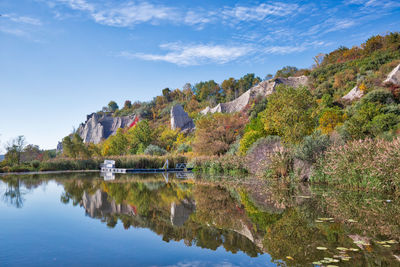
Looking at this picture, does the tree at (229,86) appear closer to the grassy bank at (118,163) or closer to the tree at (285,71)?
the tree at (285,71)

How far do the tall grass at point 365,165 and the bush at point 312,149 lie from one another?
43 cm

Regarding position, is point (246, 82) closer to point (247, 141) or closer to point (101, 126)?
point (101, 126)

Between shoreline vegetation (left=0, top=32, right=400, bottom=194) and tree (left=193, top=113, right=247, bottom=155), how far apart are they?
85 millimetres

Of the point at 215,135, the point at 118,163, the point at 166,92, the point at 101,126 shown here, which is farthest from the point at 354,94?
the point at 166,92

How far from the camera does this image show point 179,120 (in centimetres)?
5131

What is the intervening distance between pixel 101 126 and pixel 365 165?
201 ft

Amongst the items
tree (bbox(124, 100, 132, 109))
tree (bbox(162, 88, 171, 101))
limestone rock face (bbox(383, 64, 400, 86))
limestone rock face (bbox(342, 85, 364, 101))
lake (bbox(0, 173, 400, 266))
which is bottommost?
lake (bbox(0, 173, 400, 266))

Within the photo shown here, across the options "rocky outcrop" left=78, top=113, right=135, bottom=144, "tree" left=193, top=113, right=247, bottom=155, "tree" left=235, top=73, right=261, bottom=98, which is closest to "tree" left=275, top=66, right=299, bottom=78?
"tree" left=235, top=73, right=261, bottom=98

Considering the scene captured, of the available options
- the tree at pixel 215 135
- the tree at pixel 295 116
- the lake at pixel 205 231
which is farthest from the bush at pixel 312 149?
the tree at pixel 215 135

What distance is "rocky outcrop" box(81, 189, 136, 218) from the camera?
7.05 metres

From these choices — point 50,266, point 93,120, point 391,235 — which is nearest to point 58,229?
point 50,266

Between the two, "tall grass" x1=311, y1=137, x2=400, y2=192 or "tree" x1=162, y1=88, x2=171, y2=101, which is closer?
"tall grass" x1=311, y1=137, x2=400, y2=192

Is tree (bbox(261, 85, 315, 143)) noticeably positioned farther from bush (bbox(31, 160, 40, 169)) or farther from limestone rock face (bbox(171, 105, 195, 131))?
limestone rock face (bbox(171, 105, 195, 131))

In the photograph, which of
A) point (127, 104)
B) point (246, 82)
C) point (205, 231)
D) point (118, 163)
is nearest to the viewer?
point (205, 231)
